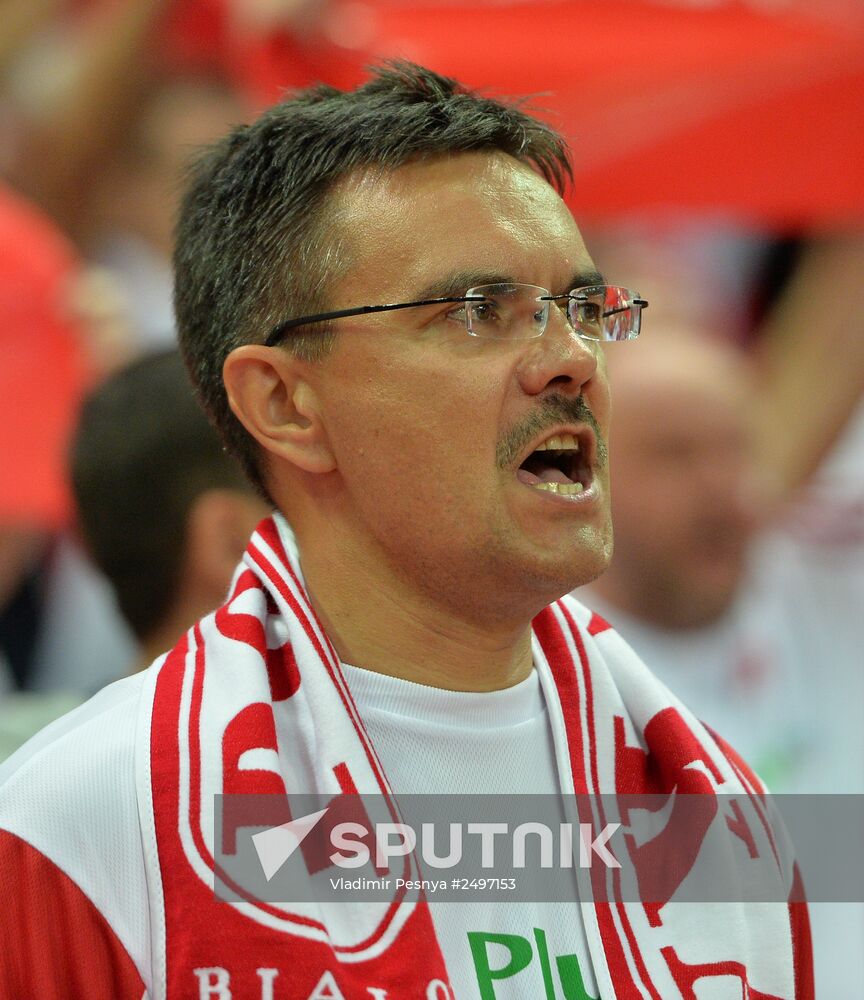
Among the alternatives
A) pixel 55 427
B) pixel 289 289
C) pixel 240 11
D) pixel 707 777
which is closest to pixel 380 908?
pixel 707 777

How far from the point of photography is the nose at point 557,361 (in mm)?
1748

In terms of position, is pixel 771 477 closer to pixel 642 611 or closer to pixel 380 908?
pixel 642 611

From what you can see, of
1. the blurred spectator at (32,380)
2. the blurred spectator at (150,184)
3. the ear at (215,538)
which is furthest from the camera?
the blurred spectator at (150,184)

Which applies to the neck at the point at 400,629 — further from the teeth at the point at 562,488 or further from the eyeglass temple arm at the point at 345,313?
the eyeglass temple arm at the point at 345,313

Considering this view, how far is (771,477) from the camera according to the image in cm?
487

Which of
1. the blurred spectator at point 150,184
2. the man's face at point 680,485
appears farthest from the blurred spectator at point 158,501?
the blurred spectator at point 150,184

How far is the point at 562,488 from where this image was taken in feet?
5.81

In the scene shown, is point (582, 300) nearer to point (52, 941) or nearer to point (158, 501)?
point (52, 941)

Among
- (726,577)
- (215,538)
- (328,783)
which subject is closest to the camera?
(328,783)

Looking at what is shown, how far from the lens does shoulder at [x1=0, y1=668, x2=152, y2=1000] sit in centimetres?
154

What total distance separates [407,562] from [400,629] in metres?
0.09

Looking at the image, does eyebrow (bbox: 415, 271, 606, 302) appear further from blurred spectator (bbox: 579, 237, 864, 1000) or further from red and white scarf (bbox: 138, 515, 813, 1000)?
blurred spectator (bbox: 579, 237, 864, 1000)

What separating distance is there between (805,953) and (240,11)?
2985mm

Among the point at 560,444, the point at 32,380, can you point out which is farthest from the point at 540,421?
the point at 32,380
